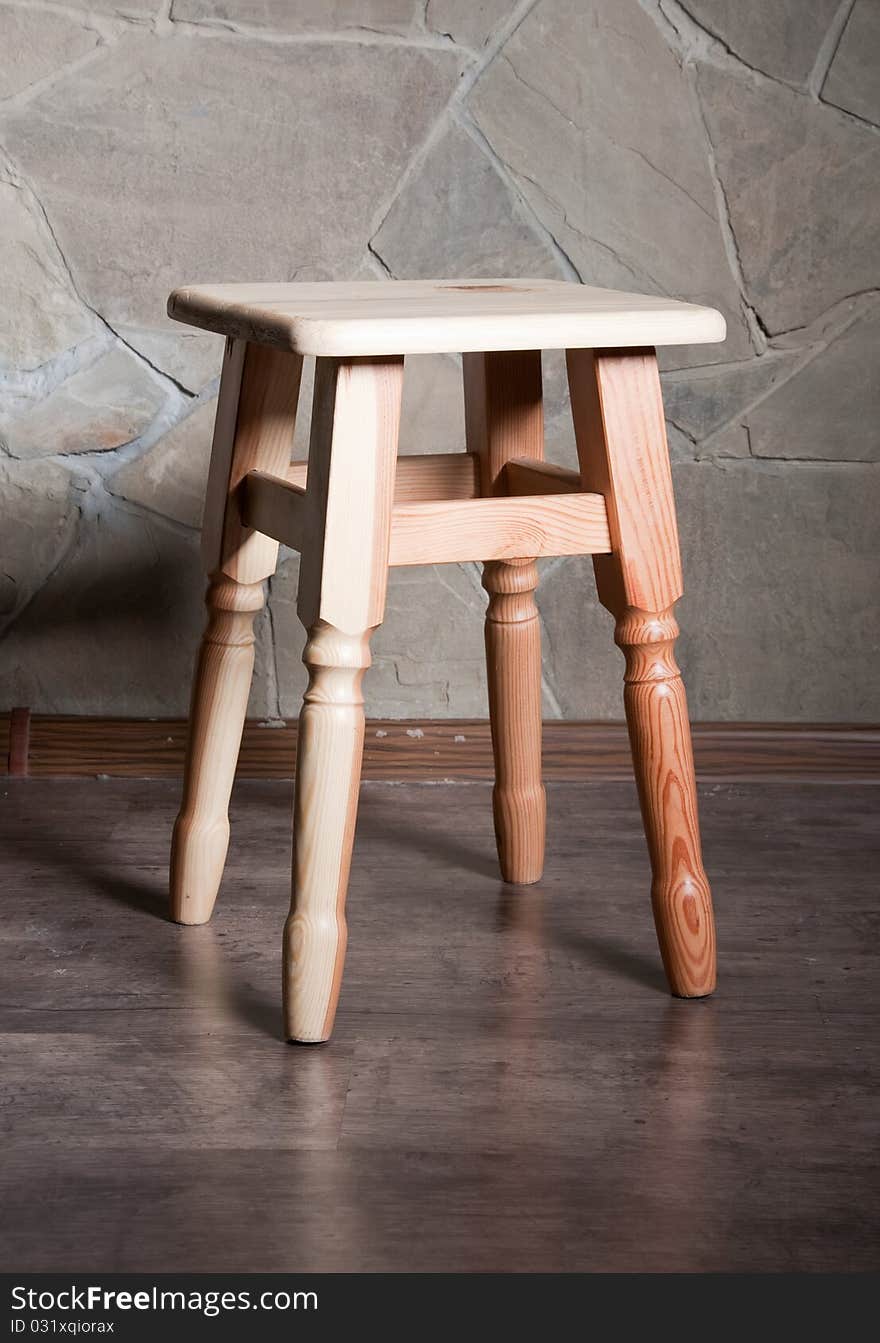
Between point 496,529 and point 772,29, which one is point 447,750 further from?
point 772,29

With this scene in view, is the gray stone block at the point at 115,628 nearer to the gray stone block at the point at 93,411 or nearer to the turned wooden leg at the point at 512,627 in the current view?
the gray stone block at the point at 93,411

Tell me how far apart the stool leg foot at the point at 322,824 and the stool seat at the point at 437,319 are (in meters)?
0.18

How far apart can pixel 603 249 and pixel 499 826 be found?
0.57 metres

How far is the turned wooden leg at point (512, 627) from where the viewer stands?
116 cm

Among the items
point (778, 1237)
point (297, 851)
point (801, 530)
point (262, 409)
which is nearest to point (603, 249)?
point (801, 530)

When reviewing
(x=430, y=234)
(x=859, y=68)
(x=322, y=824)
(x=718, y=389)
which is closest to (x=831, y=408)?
(x=718, y=389)

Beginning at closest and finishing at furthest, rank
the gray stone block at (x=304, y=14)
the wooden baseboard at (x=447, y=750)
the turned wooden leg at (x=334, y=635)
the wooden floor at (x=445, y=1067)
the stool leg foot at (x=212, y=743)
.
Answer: the wooden floor at (x=445, y=1067) < the turned wooden leg at (x=334, y=635) < the stool leg foot at (x=212, y=743) < the gray stone block at (x=304, y=14) < the wooden baseboard at (x=447, y=750)

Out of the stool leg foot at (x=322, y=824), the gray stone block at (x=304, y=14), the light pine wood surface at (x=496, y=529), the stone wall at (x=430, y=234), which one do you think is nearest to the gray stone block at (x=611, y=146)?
the stone wall at (x=430, y=234)

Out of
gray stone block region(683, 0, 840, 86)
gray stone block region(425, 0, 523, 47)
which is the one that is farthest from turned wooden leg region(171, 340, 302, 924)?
gray stone block region(683, 0, 840, 86)

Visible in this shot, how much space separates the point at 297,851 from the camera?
0.93 meters

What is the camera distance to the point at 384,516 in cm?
90

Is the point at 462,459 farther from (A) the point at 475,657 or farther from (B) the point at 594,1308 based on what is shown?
(B) the point at 594,1308

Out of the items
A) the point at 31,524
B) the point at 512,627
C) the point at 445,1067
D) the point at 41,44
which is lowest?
the point at 445,1067

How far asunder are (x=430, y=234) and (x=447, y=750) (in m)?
0.51
